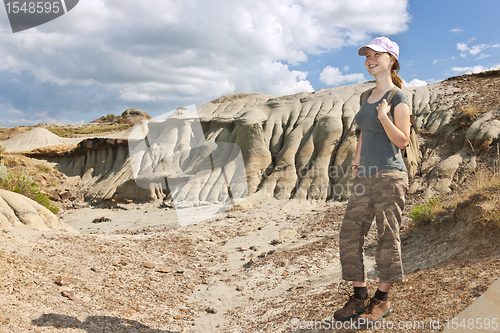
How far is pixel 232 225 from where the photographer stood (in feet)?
36.1

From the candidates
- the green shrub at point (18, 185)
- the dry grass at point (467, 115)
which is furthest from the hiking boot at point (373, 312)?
the dry grass at point (467, 115)

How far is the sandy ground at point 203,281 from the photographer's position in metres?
3.55

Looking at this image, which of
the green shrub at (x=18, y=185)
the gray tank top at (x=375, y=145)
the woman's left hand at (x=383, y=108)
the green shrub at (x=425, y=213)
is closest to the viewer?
the woman's left hand at (x=383, y=108)

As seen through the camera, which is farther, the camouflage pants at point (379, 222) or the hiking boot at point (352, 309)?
the hiking boot at point (352, 309)

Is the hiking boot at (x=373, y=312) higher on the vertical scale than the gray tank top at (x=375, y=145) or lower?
lower

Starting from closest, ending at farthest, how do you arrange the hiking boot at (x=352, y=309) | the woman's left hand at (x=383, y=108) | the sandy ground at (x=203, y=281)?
the woman's left hand at (x=383, y=108)
the hiking boot at (x=352, y=309)
the sandy ground at (x=203, y=281)

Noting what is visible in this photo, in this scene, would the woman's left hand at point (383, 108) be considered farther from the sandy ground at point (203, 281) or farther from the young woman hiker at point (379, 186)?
the sandy ground at point (203, 281)

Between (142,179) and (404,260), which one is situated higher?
(142,179)

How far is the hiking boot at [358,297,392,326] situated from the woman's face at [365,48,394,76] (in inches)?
82.2

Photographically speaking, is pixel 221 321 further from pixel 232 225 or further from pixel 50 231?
pixel 232 225

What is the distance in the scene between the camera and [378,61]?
2980 mm

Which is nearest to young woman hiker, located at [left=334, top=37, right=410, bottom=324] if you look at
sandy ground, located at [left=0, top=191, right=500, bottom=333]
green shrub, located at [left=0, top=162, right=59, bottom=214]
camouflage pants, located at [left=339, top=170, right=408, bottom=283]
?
camouflage pants, located at [left=339, top=170, right=408, bottom=283]

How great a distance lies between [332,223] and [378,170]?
714cm

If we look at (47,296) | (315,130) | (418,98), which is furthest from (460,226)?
(418,98)
